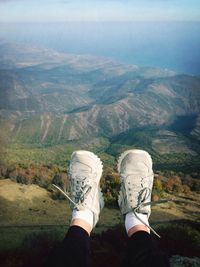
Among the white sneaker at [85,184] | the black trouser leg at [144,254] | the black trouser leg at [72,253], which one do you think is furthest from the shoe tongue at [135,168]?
the black trouser leg at [72,253]

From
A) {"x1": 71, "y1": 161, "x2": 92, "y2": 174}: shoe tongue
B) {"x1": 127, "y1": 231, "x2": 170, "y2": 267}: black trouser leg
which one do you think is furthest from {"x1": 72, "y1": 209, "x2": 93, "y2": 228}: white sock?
{"x1": 71, "y1": 161, "x2": 92, "y2": 174}: shoe tongue

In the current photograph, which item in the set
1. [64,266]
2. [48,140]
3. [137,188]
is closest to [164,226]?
[137,188]

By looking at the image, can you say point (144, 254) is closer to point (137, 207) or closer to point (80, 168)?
point (137, 207)

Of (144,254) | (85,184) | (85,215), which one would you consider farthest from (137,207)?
(144,254)

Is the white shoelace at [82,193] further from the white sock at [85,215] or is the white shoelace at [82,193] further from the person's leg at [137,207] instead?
the person's leg at [137,207]

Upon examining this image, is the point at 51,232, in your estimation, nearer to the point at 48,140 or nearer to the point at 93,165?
the point at 93,165

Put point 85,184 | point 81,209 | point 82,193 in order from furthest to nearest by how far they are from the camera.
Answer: point 85,184
point 82,193
point 81,209
